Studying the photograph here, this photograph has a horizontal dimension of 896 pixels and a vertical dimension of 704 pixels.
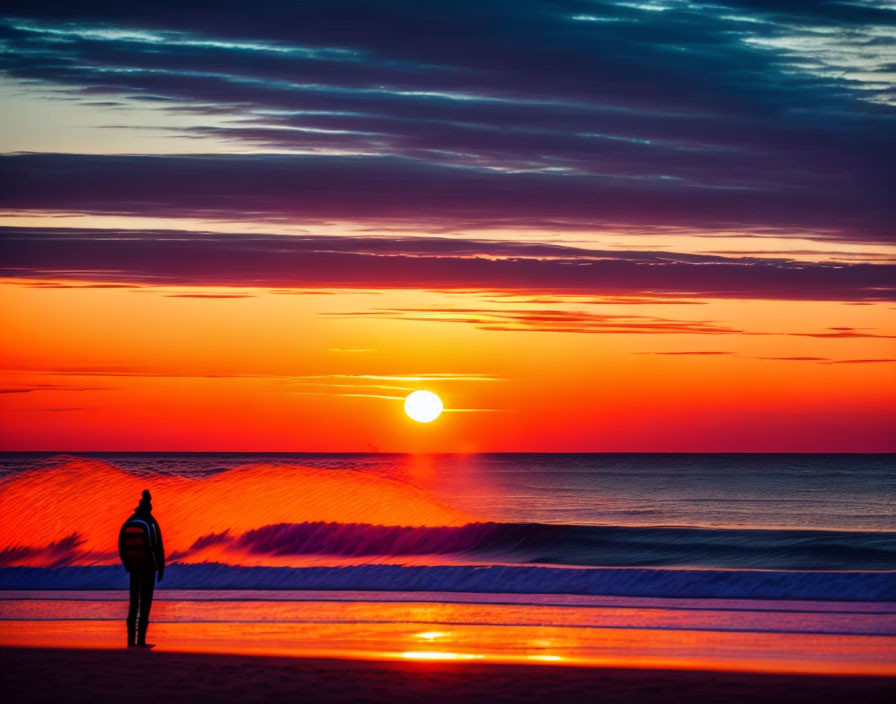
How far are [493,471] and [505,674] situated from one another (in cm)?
10337

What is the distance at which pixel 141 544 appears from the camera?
573 inches

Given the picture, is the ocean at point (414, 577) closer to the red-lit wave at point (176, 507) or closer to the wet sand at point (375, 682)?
the red-lit wave at point (176, 507)

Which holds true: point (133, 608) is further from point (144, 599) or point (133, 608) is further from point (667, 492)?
point (667, 492)

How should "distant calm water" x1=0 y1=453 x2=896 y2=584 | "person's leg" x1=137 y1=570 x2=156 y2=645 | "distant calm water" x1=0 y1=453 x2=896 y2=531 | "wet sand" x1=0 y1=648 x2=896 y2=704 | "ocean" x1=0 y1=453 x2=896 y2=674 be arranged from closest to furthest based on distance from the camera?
"wet sand" x1=0 y1=648 x2=896 y2=704 → "person's leg" x1=137 y1=570 x2=156 y2=645 → "ocean" x1=0 y1=453 x2=896 y2=674 → "distant calm water" x1=0 y1=453 x2=896 y2=584 → "distant calm water" x1=0 y1=453 x2=896 y2=531

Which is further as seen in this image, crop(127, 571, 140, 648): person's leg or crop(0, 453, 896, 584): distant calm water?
crop(0, 453, 896, 584): distant calm water

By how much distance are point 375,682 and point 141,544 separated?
4118mm

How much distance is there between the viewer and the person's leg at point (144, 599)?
1477cm

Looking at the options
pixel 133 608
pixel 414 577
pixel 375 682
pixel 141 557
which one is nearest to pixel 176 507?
pixel 414 577

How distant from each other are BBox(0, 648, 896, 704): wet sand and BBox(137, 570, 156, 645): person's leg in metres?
1.03

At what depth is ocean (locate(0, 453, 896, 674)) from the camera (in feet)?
52.0

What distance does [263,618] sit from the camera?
1808cm

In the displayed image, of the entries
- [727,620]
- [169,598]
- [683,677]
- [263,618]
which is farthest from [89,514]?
[683,677]

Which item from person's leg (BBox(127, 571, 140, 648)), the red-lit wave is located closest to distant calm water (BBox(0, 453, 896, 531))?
the red-lit wave

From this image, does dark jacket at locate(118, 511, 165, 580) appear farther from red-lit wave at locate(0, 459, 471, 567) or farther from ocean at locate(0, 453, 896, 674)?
red-lit wave at locate(0, 459, 471, 567)
